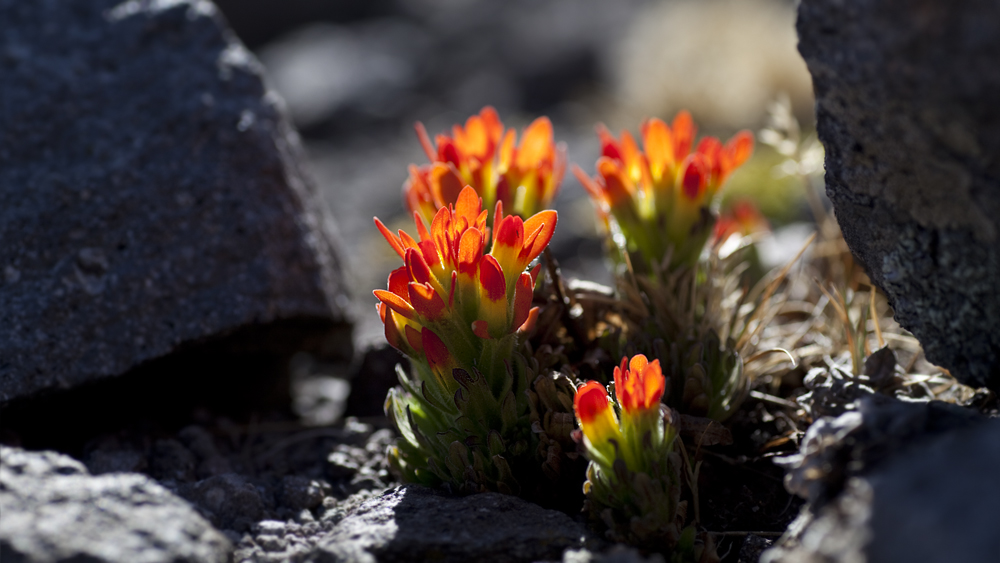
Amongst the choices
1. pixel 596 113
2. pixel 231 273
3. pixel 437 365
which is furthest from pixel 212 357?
pixel 596 113

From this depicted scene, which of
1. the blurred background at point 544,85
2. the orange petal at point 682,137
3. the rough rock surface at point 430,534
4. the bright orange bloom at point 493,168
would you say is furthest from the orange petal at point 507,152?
the blurred background at point 544,85

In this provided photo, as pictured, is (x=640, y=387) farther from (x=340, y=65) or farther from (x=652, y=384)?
(x=340, y=65)

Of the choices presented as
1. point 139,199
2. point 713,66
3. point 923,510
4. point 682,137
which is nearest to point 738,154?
point 682,137

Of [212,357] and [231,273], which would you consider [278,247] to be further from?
[212,357]

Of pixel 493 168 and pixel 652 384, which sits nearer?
pixel 652 384

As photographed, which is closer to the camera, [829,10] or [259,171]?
[829,10]
